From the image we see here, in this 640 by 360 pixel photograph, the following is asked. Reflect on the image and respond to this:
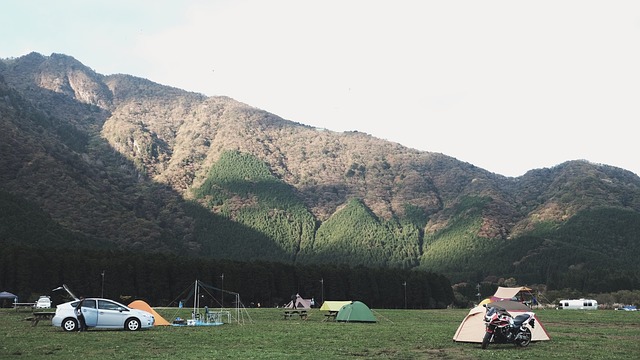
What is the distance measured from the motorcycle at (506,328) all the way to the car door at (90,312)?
20510mm

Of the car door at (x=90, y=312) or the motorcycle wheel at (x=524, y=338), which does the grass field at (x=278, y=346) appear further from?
the car door at (x=90, y=312)

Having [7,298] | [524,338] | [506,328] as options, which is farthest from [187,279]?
[524,338]

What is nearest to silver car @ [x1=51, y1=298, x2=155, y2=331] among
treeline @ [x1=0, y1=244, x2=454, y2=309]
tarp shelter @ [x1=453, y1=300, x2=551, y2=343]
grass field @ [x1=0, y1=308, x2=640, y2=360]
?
grass field @ [x1=0, y1=308, x2=640, y2=360]

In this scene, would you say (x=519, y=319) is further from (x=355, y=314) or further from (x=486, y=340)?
(x=355, y=314)

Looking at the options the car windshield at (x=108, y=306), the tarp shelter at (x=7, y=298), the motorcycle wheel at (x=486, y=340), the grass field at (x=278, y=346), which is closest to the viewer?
the grass field at (x=278, y=346)

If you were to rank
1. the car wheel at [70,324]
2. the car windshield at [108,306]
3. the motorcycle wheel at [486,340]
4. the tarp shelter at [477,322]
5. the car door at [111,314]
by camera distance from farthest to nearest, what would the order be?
the car windshield at [108,306], the car door at [111,314], the car wheel at [70,324], the tarp shelter at [477,322], the motorcycle wheel at [486,340]

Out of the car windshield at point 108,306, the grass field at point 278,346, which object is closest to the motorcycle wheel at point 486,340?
the grass field at point 278,346

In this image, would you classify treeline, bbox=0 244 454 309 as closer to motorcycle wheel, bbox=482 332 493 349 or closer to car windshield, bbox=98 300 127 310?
car windshield, bbox=98 300 127 310

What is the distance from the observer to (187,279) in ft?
363

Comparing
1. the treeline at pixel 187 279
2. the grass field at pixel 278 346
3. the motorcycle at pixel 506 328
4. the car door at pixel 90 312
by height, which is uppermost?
the treeline at pixel 187 279

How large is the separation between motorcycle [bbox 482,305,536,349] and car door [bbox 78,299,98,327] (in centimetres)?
2051

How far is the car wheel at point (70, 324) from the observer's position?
35594 millimetres

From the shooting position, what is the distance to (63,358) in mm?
22984

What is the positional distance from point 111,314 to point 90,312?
3.69ft
